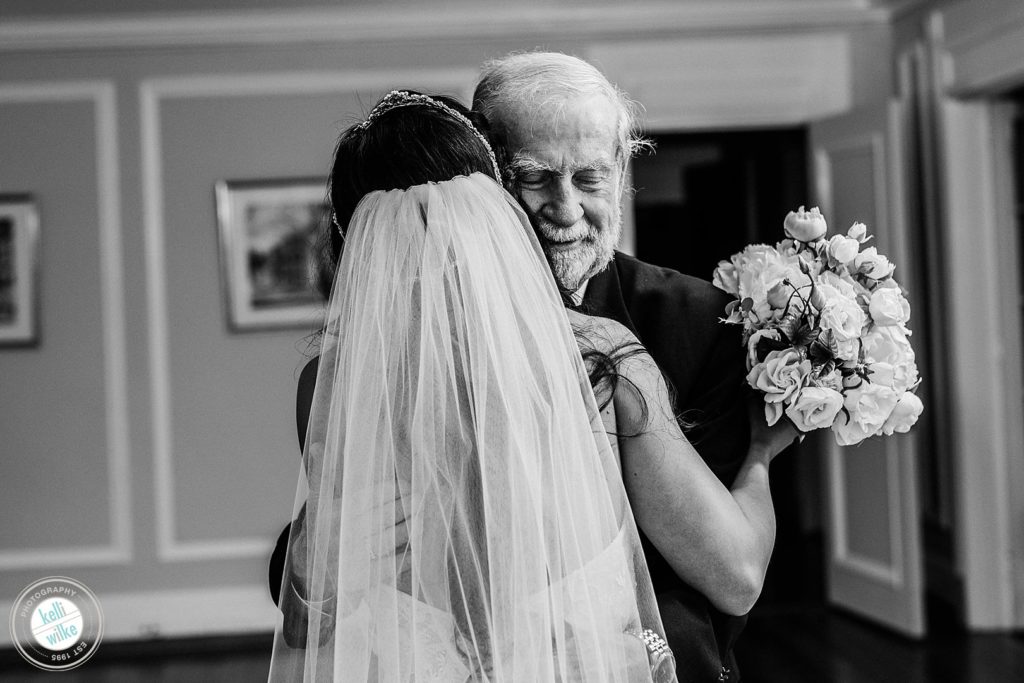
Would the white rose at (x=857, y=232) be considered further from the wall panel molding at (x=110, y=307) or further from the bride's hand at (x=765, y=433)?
the wall panel molding at (x=110, y=307)

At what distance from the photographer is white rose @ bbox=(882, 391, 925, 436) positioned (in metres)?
1.47

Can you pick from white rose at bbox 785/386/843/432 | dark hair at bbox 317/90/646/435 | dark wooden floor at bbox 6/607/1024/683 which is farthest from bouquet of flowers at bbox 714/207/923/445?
dark wooden floor at bbox 6/607/1024/683

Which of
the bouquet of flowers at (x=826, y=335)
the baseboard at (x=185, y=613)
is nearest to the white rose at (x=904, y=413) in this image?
the bouquet of flowers at (x=826, y=335)

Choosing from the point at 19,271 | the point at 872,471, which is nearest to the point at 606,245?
the point at 872,471

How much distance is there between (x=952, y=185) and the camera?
4.70 m

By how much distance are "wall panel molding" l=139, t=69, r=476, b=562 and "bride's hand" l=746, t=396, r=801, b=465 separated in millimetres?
4140

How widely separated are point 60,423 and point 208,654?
139 centimetres

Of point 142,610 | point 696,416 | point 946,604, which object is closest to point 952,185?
point 946,604

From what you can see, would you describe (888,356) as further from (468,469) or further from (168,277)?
(168,277)

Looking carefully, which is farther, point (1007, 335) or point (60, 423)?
point (60, 423)

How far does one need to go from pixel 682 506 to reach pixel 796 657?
139 inches

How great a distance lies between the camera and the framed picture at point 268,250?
5.26 metres

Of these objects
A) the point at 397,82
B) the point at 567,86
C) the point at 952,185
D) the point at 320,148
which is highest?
the point at 397,82

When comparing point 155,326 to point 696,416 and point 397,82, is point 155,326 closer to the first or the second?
point 397,82
